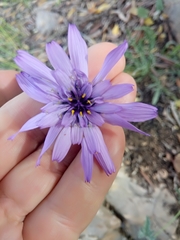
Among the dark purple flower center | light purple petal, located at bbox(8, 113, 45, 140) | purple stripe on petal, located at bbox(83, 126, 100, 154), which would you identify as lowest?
purple stripe on petal, located at bbox(83, 126, 100, 154)

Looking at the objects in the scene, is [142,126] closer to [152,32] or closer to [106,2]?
[152,32]

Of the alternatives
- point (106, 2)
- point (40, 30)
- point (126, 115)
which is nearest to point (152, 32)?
point (106, 2)

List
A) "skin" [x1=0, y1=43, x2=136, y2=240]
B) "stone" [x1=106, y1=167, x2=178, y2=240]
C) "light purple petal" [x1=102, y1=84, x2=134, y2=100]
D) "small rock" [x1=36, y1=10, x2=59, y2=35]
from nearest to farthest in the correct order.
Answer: "light purple petal" [x1=102, y1=84, x2=134, y2=100] < "skin" [x1=0, y1=43, x2=136, y2=240] < "stone" [x1=106, y1=167, x2=178, y2=240] < "small rock" [x1=36, y1=10, x2=59, y2=35]

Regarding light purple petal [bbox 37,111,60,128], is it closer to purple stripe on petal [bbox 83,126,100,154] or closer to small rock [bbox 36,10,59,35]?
purple stripe on petal [bbox 83,126,100,154]

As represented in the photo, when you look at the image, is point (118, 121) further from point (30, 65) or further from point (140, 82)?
point (140, 82)

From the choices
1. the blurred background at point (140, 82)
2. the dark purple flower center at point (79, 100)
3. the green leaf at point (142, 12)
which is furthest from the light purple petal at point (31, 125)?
the green leaf at point (142, 12)

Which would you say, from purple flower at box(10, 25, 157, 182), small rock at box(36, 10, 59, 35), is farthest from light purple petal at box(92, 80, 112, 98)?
small rock at box(36, 10, 59, 35)

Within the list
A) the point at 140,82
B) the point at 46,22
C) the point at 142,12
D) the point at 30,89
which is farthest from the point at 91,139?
the point at 46,22
